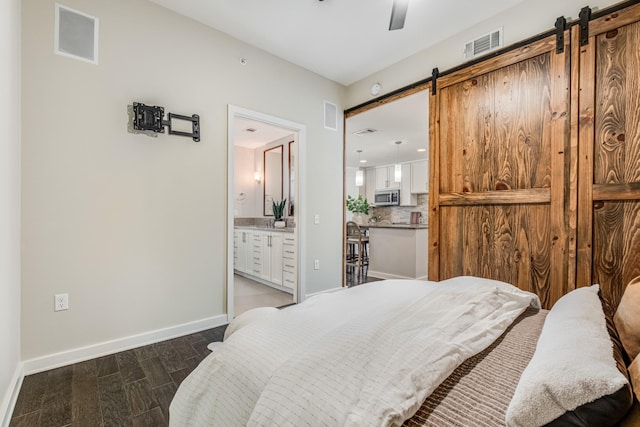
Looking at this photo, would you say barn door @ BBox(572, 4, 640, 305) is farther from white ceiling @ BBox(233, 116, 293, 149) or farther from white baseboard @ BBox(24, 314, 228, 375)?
white ceiling @ BBox(233, 116, 293, 149)

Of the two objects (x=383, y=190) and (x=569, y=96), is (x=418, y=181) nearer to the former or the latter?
(x=383, y=190)

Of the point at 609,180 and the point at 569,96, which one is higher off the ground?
the point at 569,96

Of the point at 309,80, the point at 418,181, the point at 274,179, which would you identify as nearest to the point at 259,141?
the point at 274,179

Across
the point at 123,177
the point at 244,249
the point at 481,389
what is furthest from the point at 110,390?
the point at 244,249

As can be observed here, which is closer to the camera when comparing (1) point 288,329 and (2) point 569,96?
(1) point 288,329

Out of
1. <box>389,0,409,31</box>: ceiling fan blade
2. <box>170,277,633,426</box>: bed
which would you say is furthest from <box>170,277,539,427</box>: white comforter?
<box>389,0,409,31</box>: ceiling fan blade

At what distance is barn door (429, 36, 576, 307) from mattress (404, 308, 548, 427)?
162cm

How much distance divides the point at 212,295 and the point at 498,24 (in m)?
3.60

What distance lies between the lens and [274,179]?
→ 6.13 meters

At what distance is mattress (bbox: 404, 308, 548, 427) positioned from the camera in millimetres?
672

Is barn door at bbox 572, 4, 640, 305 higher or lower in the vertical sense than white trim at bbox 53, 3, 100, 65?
lower

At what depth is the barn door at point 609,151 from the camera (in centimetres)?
200

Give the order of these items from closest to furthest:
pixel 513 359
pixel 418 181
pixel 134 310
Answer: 1. pixel 513 359
2. pixel 134 310
3. pixel 418 181

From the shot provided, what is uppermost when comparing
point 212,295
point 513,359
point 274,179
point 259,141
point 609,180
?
point 259,141
